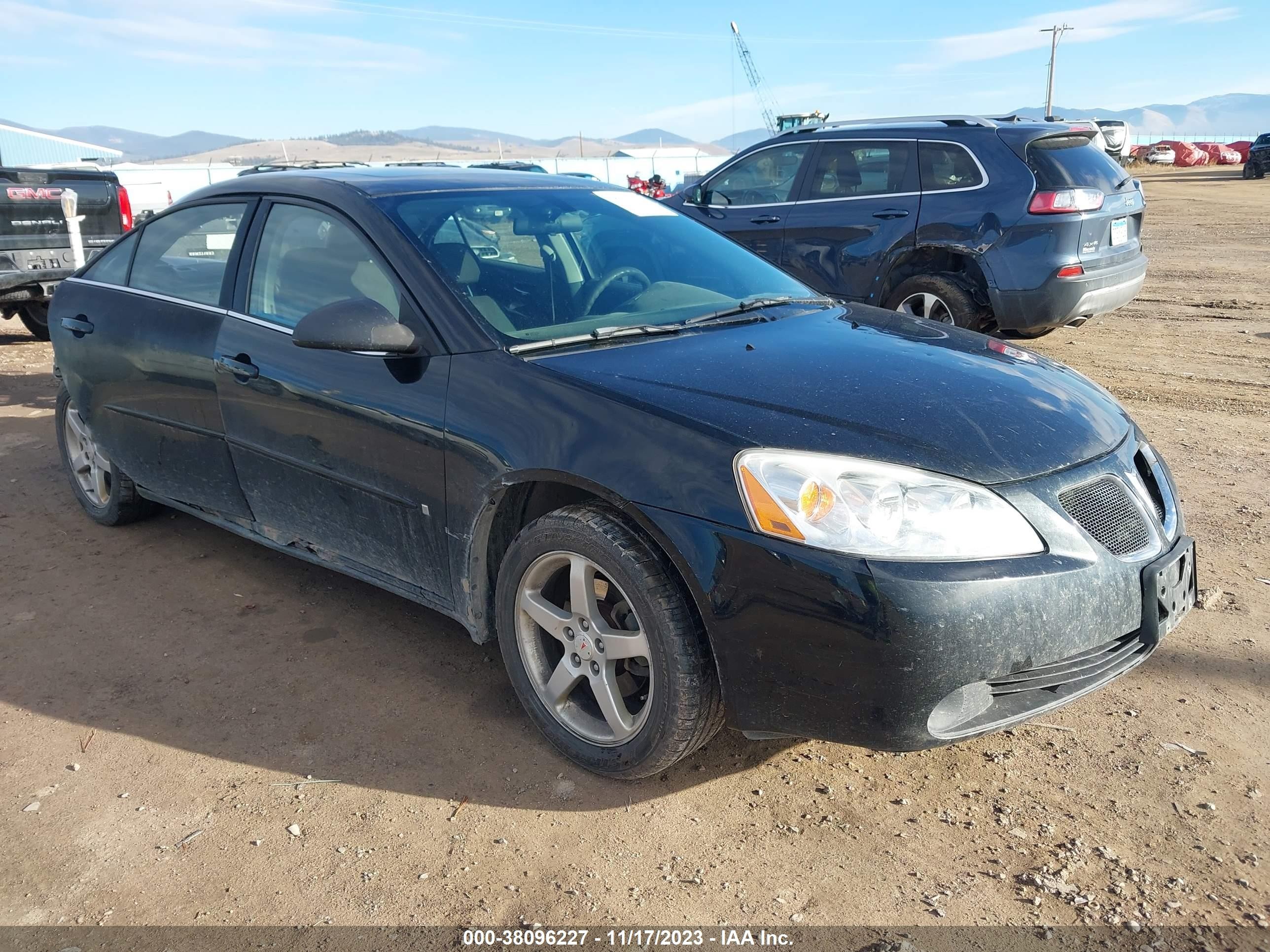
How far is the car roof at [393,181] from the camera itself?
3.55 metres

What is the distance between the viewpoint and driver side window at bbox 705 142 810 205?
8242 mm

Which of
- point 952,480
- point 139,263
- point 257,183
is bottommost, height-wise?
point 952,480

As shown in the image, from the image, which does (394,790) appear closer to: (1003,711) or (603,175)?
(1003,711)

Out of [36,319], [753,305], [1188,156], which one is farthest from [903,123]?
[1188,156]

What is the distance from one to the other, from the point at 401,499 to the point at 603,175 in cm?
5167

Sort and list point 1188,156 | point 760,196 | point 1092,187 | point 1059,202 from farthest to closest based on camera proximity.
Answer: point 1188,156
point 760,196
point 1092,187
point 1059,202

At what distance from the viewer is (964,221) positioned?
7.17 m

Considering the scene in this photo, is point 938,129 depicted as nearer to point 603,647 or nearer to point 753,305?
point 753,305

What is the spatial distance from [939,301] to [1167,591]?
5037 mm

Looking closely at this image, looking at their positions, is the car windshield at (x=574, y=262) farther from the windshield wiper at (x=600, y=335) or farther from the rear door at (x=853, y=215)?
the rear door at (x=853, y=215)

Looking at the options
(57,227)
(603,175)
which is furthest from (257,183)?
(603,175)

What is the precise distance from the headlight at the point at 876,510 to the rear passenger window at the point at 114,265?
341cm

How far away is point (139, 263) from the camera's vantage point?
4434mm

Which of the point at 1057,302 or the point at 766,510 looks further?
the point at 1057,302
